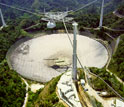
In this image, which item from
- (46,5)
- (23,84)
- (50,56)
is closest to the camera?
(23,84)

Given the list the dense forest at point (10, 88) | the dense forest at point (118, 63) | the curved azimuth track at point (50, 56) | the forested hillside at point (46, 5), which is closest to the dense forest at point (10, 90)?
the dense forest at point (10, 88)

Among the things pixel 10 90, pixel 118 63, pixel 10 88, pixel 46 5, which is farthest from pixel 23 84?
pixel 46 5

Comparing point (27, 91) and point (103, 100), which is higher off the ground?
point (103, 100)

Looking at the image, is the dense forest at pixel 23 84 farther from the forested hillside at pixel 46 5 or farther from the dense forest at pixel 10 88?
the forested hillside at pixel 46 5

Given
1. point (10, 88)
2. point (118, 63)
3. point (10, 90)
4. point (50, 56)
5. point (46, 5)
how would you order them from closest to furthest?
point (10, 90), point (10, 88), point (118, 63), point (50, 56), point (46, 5)

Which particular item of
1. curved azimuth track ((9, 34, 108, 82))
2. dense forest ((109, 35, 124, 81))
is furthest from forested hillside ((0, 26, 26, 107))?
dense forest ((109, 35, 124, 81))

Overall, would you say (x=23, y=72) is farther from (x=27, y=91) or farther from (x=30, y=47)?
(x=30, y=47)

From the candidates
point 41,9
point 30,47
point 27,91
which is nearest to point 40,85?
point 27,91

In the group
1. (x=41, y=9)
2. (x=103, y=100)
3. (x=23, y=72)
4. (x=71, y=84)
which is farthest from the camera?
(x=41, y=9)

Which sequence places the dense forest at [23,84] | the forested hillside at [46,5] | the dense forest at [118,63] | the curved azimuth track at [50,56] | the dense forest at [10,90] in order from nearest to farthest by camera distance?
the dense forest at [23,84] → the dense forest at [10,90] → the dense forest at [118,63] → the curved azimuth track at [50,56] → the forested hillside at [46,5]

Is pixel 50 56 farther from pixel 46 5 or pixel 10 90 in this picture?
pixel 46 5

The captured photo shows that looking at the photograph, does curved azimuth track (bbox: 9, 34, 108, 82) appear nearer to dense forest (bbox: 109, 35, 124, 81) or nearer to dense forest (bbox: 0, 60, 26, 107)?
dense forest (bbox: 109, 35, 124, 81)
